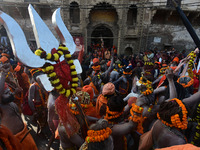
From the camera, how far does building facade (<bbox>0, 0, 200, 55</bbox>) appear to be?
14.1 m

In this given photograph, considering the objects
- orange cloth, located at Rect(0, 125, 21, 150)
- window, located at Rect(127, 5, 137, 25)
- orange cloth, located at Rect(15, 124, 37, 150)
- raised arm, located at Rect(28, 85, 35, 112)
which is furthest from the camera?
window, located at Rect(127, 5, 137, 25)

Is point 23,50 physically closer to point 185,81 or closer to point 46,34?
point 46,34

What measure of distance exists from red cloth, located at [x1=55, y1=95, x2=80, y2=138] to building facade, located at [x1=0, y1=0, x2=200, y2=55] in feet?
44.0

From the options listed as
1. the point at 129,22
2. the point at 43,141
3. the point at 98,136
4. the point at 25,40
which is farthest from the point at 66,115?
the point at 129,22

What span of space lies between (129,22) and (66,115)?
1605 centimetres

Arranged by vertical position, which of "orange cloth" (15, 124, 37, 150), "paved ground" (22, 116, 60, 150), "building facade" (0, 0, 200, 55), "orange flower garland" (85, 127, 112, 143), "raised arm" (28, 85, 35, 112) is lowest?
"paved ground" (22, 116, 60, 150)

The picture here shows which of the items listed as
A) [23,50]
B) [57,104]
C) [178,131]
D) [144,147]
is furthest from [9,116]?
[178,131]

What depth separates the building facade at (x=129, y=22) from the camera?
554 inches

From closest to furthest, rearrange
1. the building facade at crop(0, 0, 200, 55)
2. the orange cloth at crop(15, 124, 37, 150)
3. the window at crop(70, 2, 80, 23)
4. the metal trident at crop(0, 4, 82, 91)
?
the metal trident at crop(0, 4, 82, 91) < the orange cloth at crop(15, 124, 37, 150) < the building facade at crop(0, 0, 200, 55) < the window at crop(70, 2, 80, 23)

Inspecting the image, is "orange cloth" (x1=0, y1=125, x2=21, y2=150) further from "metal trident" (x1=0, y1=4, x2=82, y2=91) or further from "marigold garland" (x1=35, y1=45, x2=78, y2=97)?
"marigold garland" (x1=35, y1=45, x2=78, y2=97)

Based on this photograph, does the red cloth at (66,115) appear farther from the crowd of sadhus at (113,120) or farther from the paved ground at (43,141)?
the paved ground at (43,141)

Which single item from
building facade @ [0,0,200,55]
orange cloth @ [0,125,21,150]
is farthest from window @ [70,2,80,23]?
orange cloth @ [0,125,21,150]

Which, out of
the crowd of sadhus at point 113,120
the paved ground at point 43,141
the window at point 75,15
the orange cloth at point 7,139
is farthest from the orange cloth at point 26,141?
the window at point 75,15

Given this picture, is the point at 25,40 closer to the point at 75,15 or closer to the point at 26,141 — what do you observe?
the point at 26,141
